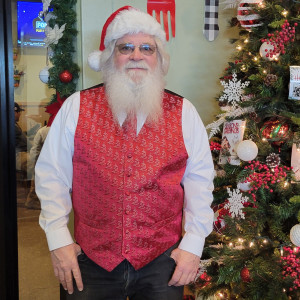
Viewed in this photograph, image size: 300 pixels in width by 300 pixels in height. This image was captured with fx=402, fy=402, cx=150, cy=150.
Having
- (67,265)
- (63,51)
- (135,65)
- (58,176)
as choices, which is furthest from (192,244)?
(63,51)

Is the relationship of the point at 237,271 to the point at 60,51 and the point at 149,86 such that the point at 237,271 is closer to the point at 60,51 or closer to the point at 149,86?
the point at 149,86

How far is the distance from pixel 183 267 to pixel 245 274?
563 millimetres

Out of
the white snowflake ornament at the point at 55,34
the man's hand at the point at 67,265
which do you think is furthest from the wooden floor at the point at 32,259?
the man's hand at the point at 67,265

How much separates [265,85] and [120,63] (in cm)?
76

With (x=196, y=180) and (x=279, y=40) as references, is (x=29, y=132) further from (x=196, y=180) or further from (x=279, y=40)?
(x=279, y=40)

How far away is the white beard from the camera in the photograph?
5.35ft

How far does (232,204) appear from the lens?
2055 mm

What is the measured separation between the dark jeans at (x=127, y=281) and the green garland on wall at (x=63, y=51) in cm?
116

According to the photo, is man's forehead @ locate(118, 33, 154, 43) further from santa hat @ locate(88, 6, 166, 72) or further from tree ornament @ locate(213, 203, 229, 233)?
tree ornament @ locate(213, 203, 229, 233)

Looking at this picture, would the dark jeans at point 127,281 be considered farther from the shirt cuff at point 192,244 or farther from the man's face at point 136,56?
the man's face at point 136,56

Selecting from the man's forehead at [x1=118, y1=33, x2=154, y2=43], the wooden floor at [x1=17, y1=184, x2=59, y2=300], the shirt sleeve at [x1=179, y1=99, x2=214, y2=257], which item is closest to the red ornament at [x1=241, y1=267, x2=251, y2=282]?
the shirt sleeve at [x1=179, y1=99, x2=214, y2=257]

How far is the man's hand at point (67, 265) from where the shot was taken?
149 centimetres

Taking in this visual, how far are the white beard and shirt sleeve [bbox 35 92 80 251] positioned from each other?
157 millimetres

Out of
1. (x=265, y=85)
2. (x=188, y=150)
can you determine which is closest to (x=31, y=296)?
(x=188, y=150)
